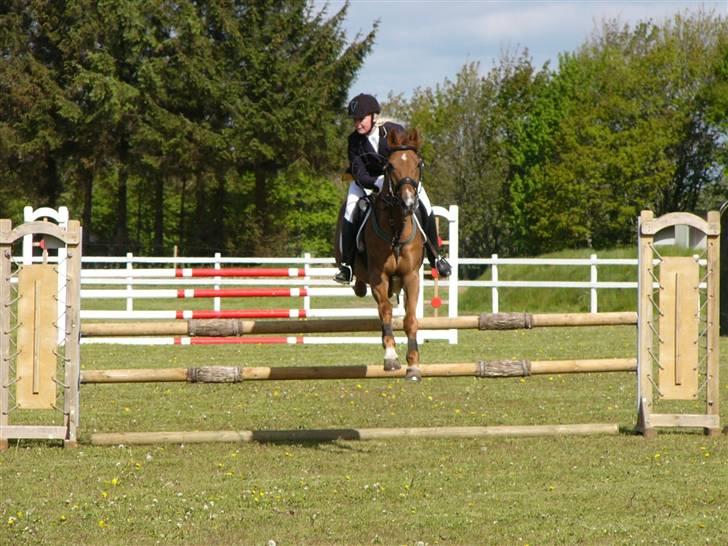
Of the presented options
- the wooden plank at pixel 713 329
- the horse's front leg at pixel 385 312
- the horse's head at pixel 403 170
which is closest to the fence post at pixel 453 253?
the wooden plank at pixel 713 329

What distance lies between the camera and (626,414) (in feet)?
44.7

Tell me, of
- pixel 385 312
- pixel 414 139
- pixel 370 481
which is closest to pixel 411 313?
pixel 385 312

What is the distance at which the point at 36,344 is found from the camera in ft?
36.0

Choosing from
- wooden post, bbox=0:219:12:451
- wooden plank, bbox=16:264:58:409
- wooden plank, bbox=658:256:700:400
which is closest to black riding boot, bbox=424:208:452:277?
wooden plank, bbox=658:256:700:400

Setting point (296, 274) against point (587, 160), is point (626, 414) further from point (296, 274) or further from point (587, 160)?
point (587, 160)

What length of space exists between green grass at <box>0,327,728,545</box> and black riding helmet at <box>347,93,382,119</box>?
9.83 ft

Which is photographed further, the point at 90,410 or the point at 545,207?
the point at 545,207

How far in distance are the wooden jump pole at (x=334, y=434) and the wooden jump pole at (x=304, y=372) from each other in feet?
1.61

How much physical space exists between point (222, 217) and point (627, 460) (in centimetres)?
4787

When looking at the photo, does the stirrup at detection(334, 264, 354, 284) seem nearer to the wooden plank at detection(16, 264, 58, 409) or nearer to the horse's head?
the horse's head

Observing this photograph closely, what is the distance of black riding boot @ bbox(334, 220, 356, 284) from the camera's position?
11812 millimetres

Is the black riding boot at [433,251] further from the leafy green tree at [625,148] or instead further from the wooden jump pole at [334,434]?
the leafy green tree at [625,148]

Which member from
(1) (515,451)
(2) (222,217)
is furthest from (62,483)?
(2) (222,217)

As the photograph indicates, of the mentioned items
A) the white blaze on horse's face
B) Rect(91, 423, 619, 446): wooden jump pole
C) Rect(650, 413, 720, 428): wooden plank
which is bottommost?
Rect(91, 423, 619, 446): wooden jump pole
